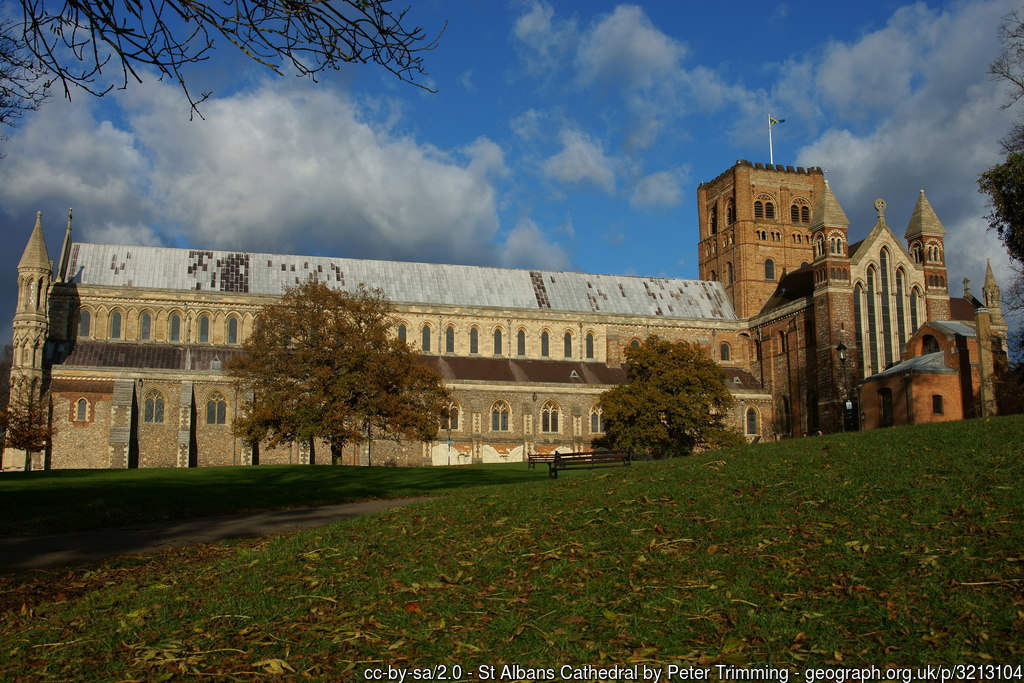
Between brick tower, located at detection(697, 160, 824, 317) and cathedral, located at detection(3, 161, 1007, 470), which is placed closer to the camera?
cathedral, located at detection(3, 161, 1007, 470)

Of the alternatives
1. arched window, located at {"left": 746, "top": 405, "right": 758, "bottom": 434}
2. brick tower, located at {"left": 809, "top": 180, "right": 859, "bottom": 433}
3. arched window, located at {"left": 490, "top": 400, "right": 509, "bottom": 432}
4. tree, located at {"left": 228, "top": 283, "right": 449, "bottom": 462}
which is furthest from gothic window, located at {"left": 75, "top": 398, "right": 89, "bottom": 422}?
brick tower, located at {"left": 809, "top": 180, "right": 859, "bottom": 433}

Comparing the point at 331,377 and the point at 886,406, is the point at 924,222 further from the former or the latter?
the point at 331,377

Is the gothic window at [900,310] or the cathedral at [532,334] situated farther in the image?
the gothic window at [900,310]

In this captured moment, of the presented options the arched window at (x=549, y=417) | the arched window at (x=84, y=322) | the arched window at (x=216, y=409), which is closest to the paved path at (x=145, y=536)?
the arched window at (x=216, y=409)

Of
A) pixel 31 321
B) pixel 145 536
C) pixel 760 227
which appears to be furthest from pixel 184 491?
pixel 760 227

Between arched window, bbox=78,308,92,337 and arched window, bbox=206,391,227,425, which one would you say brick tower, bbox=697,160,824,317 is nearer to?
arched window, bbox=206,391,227,425

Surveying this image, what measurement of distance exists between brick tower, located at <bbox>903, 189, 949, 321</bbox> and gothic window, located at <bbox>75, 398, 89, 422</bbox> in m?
49.3

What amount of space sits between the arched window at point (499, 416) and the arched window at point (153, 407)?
18.6m

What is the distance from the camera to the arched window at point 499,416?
175 feet

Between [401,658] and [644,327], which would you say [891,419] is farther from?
[401,658]

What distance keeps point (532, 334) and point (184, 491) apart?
124 ft

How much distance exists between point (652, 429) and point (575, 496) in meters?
30.7

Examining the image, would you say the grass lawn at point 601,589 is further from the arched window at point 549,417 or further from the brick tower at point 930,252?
the brick tower at point 930,252

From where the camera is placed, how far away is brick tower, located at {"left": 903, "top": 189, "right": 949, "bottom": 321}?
55.8 meters
